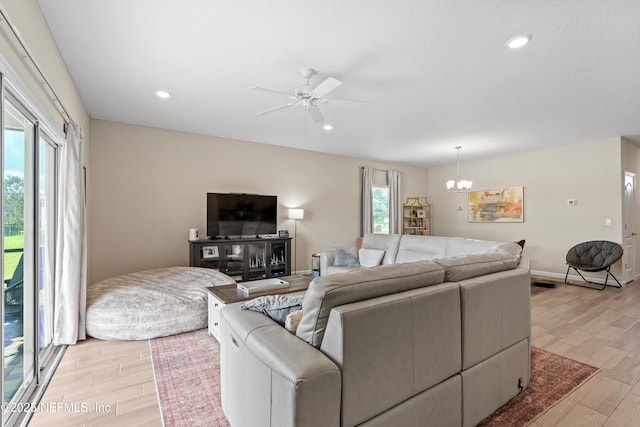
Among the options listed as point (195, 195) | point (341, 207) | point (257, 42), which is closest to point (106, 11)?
point (257, 42)

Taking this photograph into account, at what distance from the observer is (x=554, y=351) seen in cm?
276

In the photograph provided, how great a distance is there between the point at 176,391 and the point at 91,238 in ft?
10.6

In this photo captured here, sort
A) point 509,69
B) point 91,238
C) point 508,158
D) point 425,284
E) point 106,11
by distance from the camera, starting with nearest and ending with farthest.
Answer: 1. point 425,284
2. point 106,11
3. point 509,69
4. point 91,238
5. point 508,158

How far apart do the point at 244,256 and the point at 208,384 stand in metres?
2.91

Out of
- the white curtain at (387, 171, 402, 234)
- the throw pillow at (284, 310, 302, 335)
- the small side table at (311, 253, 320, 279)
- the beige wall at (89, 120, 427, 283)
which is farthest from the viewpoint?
the white curtain at (387, 171, 402, 234)

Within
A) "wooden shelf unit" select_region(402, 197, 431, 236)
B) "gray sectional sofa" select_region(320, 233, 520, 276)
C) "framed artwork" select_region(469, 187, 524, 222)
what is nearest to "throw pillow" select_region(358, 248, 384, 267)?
"gray sectional sofa" select_region(320, 233, 520, 276)

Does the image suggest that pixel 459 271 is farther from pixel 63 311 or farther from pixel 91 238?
pixel 91 238

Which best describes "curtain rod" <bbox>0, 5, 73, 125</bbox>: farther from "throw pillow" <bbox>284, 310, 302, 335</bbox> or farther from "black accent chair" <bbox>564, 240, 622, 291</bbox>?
"black accent chair" <bbox>564, 240, 622, 291</bbox>

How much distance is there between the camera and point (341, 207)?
22.2 ft

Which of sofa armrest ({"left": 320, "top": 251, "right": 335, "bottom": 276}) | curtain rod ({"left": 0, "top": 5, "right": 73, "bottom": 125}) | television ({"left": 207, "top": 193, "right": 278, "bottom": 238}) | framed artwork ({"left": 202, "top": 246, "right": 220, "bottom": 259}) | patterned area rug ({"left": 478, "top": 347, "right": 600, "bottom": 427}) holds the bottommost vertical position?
patterned area rug ({"left": 478, "top": 347, "right": 600, "bottom": 427})

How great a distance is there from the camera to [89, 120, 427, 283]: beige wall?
4363 millimetres

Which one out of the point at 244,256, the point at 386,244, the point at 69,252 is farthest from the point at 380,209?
the point at 69,252

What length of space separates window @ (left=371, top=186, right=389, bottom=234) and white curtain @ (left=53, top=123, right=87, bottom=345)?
5778mm

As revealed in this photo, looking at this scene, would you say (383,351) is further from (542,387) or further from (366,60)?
(366,60)
